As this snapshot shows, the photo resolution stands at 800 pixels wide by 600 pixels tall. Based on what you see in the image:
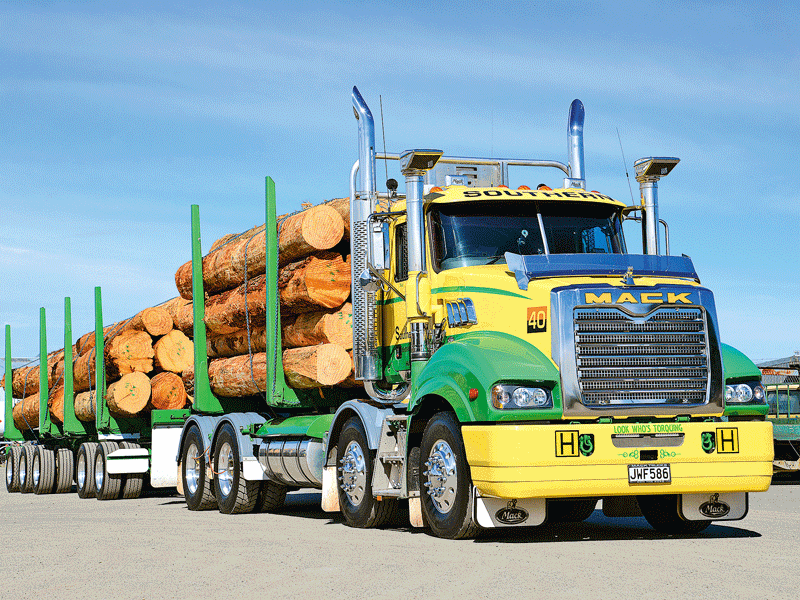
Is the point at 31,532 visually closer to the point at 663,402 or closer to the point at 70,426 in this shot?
the point at 663,402

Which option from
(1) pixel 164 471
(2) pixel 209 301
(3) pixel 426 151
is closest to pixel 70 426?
(1) pixel 164 471

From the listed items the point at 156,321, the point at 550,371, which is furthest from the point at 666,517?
the point at 156,321

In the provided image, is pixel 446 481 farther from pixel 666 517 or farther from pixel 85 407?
pixel 85 407

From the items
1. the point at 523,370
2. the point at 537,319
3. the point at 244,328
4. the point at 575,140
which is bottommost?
the point at 523,370

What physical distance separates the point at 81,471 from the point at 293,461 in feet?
30.6

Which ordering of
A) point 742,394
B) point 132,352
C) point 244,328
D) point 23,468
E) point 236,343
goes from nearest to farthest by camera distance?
point 742,394, point 244,328, point 236,343, point 132,352, point 23,468

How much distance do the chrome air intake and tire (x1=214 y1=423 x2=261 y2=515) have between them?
502mm

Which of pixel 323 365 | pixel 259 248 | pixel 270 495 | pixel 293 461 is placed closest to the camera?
pixel 323 365

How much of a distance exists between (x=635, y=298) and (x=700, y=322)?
631mm

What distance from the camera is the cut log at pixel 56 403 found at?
2416cm

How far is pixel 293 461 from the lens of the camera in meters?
13.5

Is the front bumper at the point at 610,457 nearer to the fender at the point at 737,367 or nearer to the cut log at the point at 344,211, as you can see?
the fender at the point at 737,367

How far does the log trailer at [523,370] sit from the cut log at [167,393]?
649cm

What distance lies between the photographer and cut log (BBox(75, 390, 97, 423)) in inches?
848
